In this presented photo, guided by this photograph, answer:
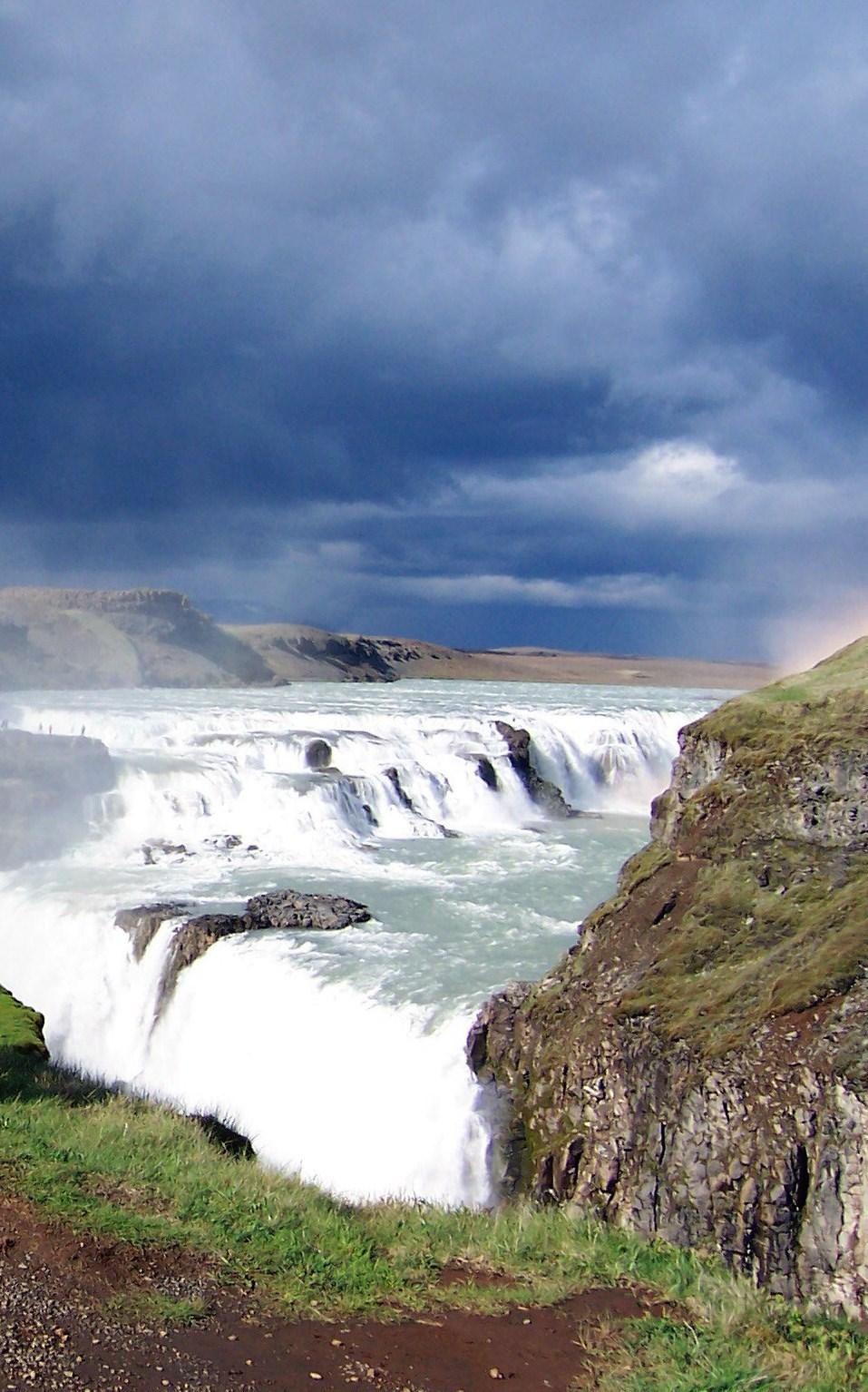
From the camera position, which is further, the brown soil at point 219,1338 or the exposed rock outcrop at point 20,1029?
the exposed rock outcrop at point 20,1029

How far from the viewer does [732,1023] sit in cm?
845

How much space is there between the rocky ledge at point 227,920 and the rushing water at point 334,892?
0.90ft

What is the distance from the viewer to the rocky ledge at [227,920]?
57.4 ft

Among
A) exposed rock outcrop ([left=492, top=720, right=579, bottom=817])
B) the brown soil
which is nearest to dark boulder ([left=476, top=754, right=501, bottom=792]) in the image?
exposed rock outcrop ([left=492, top=720, right=579, bottom=817])

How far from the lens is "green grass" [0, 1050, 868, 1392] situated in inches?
204

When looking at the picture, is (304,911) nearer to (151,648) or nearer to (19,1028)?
(19,1028)

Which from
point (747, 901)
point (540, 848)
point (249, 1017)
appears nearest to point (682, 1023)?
point (747, 901)

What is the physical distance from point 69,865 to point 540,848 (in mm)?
11972

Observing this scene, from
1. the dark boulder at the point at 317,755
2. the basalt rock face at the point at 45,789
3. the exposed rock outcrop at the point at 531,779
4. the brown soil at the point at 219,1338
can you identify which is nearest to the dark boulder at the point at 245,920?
the basalt rock face at the point at 45,789

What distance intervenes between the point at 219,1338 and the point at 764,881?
22.2 ft

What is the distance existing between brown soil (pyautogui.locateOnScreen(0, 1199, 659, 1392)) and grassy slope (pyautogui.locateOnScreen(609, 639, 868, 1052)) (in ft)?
10.6

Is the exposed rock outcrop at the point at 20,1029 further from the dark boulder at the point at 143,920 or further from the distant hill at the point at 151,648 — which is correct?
the distant hill at the point at 151,648

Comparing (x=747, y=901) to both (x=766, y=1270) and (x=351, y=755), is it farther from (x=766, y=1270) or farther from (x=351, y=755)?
(x=351, y=755)

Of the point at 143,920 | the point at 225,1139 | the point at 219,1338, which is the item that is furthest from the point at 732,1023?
the point at 143,920
